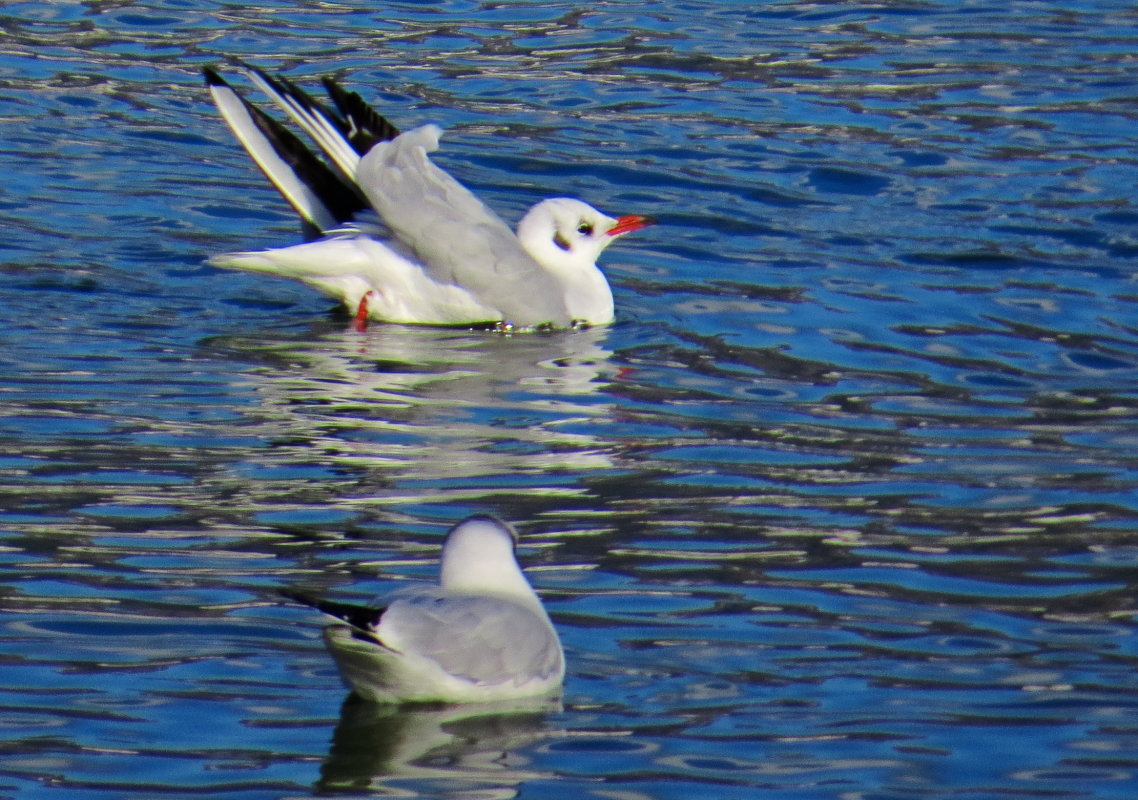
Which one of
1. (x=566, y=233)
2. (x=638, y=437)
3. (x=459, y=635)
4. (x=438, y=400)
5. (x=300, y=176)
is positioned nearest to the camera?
(x=459, y=635)

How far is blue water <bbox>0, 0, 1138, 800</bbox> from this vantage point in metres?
5.36

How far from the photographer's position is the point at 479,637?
545 centimetres

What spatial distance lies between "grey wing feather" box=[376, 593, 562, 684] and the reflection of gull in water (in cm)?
186

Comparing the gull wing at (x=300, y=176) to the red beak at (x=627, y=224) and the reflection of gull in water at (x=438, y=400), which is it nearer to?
the reflection of gull in water at (x=438, y=400)

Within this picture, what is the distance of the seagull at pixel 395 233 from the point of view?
33.6 ft

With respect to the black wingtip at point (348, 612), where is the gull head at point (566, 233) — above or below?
above

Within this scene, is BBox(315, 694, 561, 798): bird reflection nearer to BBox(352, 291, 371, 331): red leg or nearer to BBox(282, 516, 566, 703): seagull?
BBox(282, 516, 566, 703): seagull

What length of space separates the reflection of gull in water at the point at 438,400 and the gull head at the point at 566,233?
1.82ft

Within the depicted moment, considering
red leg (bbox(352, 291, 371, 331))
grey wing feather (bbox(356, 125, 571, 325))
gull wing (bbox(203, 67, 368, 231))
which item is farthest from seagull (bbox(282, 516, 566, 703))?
gull wing (bbox(203, 67, 368, 231))

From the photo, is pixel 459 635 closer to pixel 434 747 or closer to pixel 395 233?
pixel 434 747

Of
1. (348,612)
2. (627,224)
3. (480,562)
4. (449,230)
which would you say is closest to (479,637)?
(480,562)

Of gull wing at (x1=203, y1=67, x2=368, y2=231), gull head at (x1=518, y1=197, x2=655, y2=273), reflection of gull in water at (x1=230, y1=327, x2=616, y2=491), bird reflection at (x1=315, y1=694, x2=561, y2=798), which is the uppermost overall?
gull wing at (x1=203, y1=67, x2=368, y2=231)

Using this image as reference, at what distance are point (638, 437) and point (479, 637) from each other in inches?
116

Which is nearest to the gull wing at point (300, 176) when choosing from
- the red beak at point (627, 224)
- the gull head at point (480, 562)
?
the red beak at point (627, 224)
